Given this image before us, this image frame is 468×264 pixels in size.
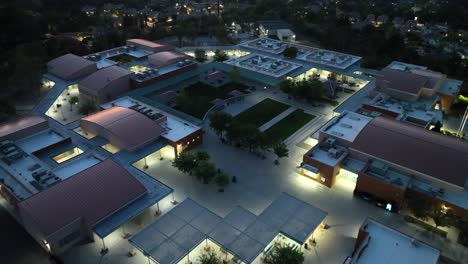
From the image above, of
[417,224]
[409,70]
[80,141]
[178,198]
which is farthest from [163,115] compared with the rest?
[409,70]

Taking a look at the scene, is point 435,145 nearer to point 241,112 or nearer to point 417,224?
point 417,224

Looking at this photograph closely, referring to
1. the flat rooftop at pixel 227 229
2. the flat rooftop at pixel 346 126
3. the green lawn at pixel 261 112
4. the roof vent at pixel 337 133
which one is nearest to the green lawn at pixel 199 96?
the green lawn at pixel 261 112

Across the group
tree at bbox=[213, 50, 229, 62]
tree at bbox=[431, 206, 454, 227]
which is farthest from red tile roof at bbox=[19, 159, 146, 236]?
tree at bbox=[213, 50, 229, 62]

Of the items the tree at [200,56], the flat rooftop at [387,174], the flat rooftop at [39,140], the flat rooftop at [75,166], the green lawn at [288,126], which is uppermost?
the tree at [200,56]

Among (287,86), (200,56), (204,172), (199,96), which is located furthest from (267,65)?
(204,172)

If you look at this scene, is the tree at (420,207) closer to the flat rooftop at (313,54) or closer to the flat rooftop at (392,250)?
the flat rooftop at (392,250)

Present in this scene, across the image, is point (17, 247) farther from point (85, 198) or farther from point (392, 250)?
point (392, 250)
